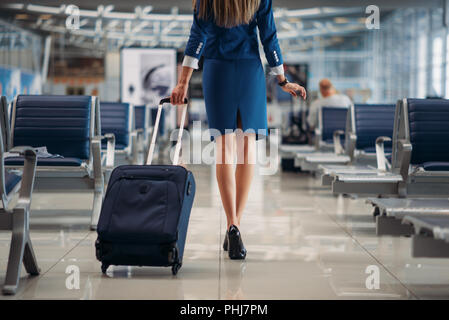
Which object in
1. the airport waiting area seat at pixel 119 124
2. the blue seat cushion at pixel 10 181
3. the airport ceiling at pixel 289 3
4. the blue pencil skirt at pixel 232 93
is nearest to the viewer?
the blue seat cushion at pixel 10 181

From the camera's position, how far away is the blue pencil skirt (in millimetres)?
4188

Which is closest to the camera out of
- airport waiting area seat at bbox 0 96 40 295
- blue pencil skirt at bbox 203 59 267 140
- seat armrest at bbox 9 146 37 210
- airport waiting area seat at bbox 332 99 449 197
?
airport waiting area seat at bbox 0 96 40 295

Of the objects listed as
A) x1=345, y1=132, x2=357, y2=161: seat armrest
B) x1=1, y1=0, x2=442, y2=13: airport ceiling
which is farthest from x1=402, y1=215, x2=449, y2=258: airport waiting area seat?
x1=1, y1=0, x2=442, y2=13: airport ceiling

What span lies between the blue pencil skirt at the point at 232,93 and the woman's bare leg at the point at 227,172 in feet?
0.20

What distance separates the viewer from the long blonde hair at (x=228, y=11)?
4.09 m

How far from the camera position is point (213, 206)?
707 cm

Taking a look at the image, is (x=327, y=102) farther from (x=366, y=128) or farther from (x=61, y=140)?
(x=61, y=140)

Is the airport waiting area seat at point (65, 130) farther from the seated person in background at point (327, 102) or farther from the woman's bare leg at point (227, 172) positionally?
the seated person in background at point (327, 102)

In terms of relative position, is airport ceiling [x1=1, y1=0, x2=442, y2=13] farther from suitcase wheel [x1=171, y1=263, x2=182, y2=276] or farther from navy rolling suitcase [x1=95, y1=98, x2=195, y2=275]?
suitcase wheel [x1=171, y1=263, x2=182, y2=276]

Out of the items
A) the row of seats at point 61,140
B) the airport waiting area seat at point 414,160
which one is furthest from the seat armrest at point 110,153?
the airport waiting area seat at point 414,160

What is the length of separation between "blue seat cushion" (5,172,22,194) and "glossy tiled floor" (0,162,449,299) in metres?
0.46

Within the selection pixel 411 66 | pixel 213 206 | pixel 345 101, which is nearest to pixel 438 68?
pixel 411 66

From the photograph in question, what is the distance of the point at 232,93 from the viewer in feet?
13.7

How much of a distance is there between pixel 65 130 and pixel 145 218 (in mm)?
2521
